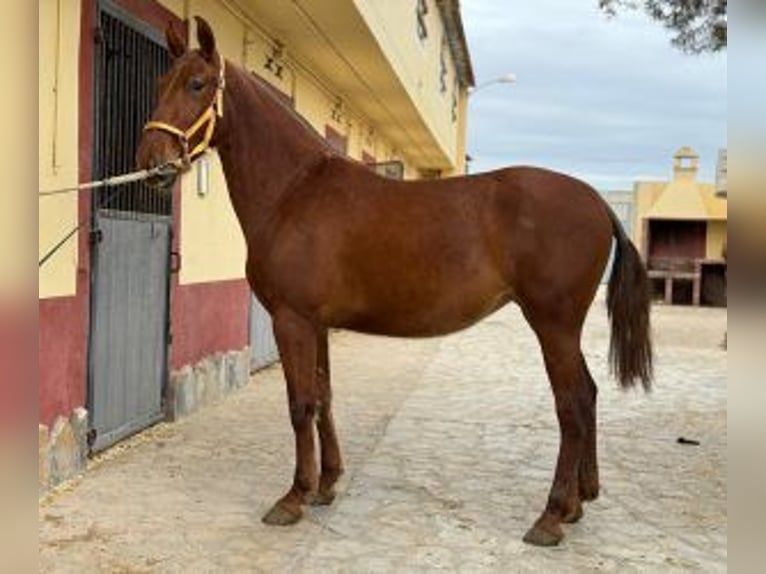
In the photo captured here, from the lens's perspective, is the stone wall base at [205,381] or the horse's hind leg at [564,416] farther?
the stone wall base at [205,381]

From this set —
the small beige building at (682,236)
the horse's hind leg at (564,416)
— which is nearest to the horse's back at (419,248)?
the horse's hind leg at (564,416)

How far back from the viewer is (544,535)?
3.91m

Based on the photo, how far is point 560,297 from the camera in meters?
3.94

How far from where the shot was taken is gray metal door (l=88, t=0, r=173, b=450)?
4.93 metres

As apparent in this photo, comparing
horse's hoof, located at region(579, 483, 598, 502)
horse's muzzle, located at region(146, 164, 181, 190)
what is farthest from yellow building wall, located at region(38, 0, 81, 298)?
horse's hoof, located at region(579, 483, 598, 502)

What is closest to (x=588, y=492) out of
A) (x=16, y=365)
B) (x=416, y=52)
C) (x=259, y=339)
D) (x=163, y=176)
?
(x=163, y=176)

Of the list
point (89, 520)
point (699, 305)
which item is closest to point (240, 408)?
point (89, 520)

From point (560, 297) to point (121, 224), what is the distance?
2810 mm

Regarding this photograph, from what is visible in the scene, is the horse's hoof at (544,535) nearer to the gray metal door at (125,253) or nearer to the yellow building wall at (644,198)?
the gray metal door at (125,253)

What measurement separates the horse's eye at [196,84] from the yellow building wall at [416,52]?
12.0ft

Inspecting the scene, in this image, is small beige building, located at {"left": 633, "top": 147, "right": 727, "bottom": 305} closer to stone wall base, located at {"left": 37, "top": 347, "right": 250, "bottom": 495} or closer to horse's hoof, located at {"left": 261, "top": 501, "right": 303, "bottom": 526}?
stone wall base, located at {"left": 37, "top": 347, "right": 250, "bottom": 495}

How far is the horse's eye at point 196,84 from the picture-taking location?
395cm

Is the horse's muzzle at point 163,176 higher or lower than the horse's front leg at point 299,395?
higher

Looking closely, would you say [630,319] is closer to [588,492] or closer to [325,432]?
[588,492]
